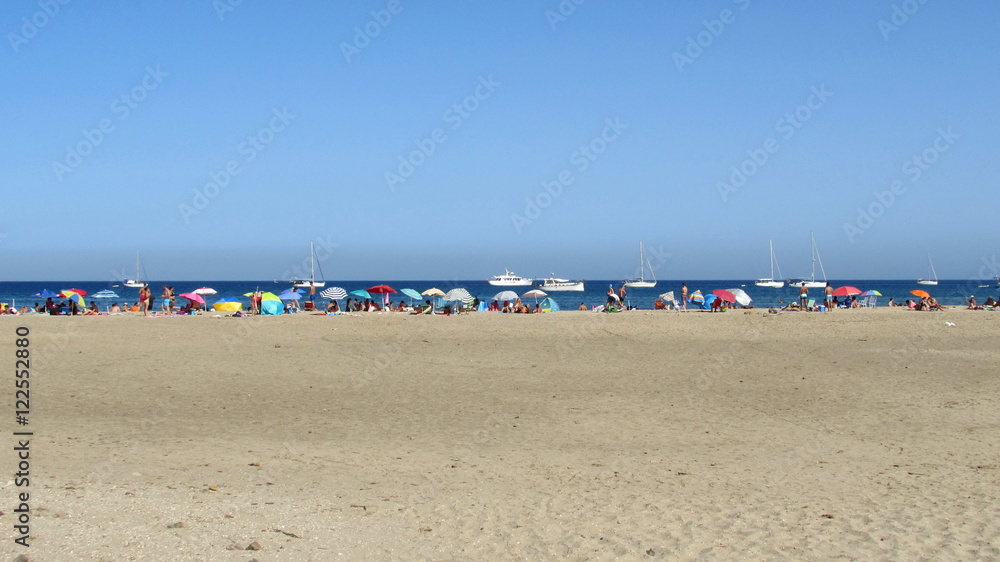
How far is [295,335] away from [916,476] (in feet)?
61.2

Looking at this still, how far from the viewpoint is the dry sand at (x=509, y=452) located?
644 cm

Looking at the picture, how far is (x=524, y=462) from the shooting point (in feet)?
30.6

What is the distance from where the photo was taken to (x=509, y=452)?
32.2 feet

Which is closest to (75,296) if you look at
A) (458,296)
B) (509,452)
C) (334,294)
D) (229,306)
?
(229,306)

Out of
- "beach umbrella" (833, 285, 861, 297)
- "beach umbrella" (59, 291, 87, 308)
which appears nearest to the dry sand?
"beach umbrella" (59, 291, 87, 308)

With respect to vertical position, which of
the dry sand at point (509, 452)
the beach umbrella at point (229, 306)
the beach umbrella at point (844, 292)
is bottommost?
the dry sand at point (509, 452)

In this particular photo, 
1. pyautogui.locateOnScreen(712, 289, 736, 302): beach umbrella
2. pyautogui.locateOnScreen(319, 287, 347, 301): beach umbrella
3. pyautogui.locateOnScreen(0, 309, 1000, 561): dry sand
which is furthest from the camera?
pyautogui.locateOnScreen(712, 289, 736, 302): beach umbrella

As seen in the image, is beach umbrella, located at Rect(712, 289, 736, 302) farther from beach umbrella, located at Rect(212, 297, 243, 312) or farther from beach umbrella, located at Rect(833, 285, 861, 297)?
beach umbrella, located at Rect(212, 297, 243, 312)

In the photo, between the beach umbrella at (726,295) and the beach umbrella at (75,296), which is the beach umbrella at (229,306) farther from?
the beach umbrella at (726,295)

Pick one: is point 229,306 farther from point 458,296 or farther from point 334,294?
point 458,296

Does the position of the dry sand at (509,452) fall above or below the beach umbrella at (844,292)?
below

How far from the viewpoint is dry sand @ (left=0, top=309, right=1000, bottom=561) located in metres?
6.44

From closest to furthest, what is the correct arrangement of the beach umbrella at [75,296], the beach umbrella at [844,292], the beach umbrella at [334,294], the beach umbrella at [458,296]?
the beach umbrella at [75,296], the beach umbrella at [458,296], the beach umbrella at [334,294], the beach umbrella at [844,292]

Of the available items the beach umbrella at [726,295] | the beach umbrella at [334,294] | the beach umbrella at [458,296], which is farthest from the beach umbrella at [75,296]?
the beach umbrella at [726,295]
